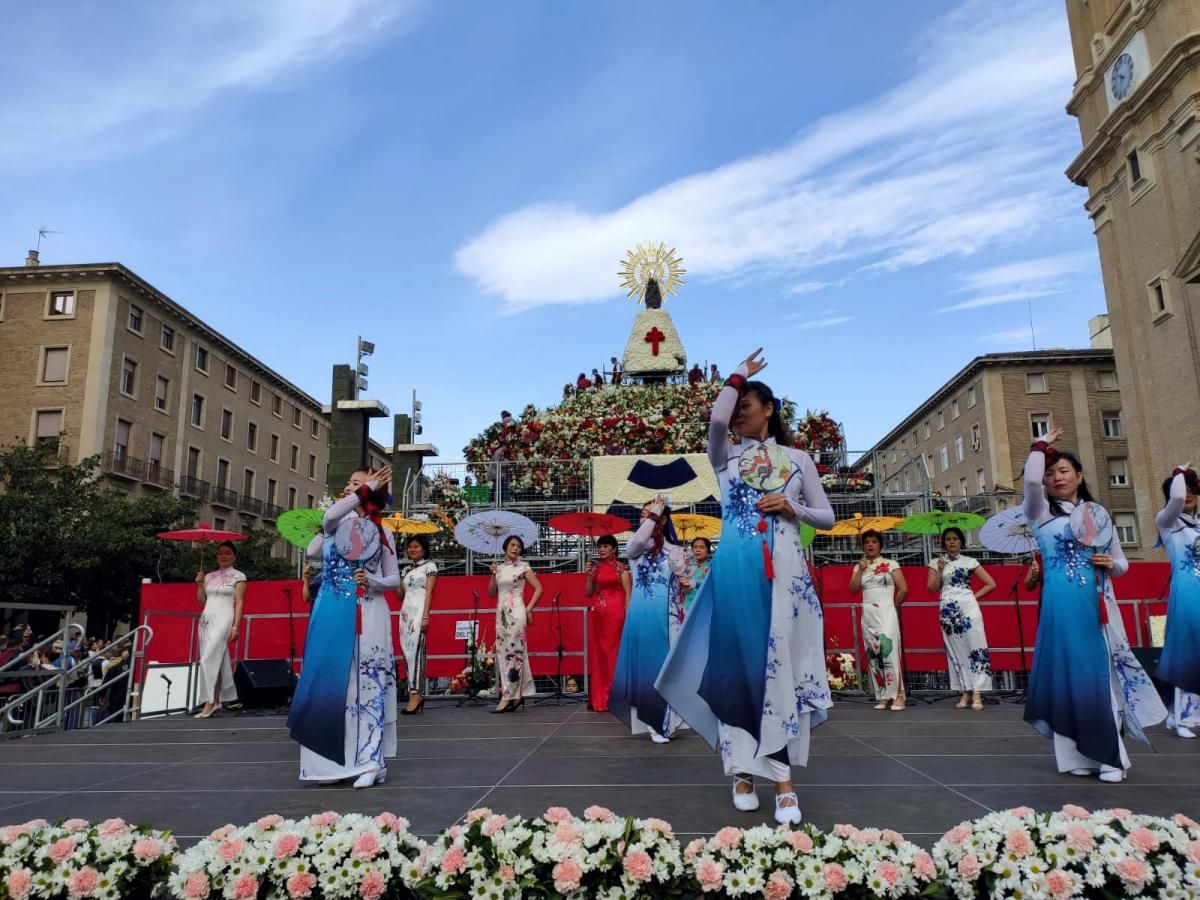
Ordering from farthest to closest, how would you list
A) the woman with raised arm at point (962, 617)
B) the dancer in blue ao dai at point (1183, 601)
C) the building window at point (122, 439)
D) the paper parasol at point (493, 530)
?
the building window at point (122, 439) → the paper parasol at point (493, 530) → the woman with raised arm at point (962, 617) → the dancer in blue ao dai at point (1183, 601)

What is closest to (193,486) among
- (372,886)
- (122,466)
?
(122,466)

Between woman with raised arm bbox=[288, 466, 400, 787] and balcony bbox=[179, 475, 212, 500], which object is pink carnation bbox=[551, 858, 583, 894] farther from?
balcony bbox=[179, 475, 212, 500]

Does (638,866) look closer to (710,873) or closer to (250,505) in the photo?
(710,873)

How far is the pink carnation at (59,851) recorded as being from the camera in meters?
2.98

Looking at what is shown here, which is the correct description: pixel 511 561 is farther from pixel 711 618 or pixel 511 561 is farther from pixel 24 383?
pixel 24 383

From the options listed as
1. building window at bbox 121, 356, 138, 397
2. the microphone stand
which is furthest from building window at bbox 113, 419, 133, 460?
the microphone stand

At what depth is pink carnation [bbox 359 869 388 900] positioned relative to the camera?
2.82 m

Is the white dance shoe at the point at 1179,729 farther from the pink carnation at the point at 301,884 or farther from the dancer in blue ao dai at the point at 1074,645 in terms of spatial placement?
the pink carnation at the point at 301,884

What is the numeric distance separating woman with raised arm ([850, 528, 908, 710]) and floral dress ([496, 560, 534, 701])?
3804mm

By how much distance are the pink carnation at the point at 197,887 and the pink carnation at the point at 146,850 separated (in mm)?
218

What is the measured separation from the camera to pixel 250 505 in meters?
45.5

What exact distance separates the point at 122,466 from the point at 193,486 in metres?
4.91

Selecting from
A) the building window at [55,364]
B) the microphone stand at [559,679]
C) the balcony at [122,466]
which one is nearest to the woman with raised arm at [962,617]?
the microphone stand at [559,679]

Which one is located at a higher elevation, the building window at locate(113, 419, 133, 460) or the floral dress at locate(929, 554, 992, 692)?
the building window at locate(113, 419, 133, 460)
